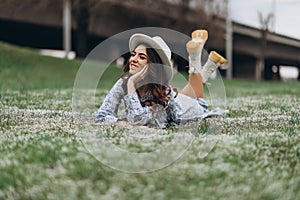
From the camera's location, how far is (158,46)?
27.3 ft

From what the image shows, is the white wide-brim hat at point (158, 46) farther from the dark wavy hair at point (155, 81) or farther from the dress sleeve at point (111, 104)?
the dress sleeve at point (111, 104)

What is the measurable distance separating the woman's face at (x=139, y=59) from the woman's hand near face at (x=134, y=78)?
55 millimetres

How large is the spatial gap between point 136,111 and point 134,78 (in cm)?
49

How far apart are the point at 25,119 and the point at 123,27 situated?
47.4 metres

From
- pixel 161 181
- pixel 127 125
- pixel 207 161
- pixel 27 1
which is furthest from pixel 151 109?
pixel 27 1

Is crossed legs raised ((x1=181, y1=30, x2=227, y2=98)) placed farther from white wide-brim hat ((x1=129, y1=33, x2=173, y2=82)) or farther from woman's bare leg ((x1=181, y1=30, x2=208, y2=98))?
white wide-brim hat ((x1=129, y1=33, x2=173, y2=82))

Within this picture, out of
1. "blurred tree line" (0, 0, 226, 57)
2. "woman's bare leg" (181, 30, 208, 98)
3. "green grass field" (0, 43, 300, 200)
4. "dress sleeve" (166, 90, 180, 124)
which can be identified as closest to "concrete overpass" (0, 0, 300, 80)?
"blurred tree line" (0, 0, 226, 57)

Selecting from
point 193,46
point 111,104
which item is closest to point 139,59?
point 111,104

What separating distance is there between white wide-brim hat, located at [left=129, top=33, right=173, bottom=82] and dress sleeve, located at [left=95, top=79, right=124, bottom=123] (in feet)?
2.12

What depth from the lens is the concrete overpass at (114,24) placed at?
157 feet

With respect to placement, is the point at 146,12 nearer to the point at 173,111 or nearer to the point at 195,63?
the point at 195,63

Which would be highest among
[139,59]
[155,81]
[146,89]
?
[139,59]

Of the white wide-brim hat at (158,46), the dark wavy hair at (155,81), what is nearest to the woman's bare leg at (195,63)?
the white wide-brim hat at (158,46)

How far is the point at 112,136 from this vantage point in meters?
7.11
